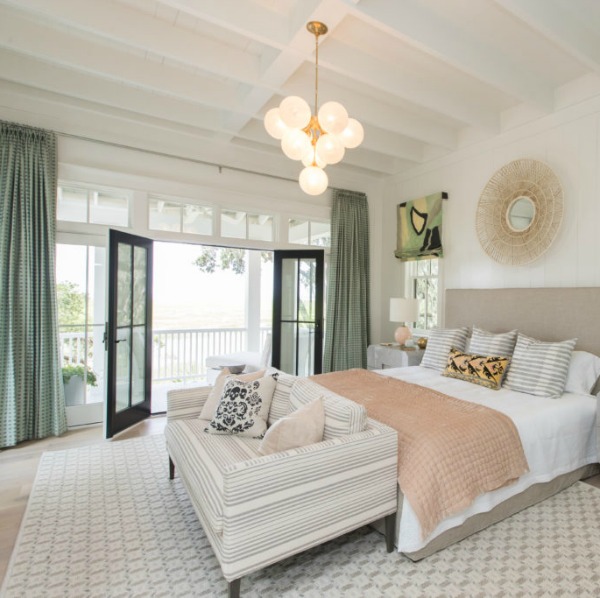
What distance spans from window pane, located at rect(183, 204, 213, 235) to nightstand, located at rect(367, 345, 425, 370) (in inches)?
99.6

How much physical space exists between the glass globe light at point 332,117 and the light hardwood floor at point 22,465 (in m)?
2.87

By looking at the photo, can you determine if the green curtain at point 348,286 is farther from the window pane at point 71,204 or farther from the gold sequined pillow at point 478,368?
the window pane at point 71,204

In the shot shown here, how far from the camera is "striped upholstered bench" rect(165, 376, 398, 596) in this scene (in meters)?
1.54

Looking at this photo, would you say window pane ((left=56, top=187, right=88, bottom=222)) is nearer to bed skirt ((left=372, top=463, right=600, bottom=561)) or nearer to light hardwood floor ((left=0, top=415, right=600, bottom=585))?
light hardwood floor ((left=0, top=415, right=600, bottom=585))

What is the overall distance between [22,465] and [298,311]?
330cm

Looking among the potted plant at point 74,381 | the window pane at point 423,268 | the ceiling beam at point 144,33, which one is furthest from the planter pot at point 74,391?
the window pane at point 423,268

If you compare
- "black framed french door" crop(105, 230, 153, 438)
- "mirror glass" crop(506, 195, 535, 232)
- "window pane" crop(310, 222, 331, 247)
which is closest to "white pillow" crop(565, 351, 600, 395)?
"mirror glass" crop(506, 195, 535, 232)

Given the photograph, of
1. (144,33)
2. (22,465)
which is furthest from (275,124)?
(22,465)

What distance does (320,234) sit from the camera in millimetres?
5324

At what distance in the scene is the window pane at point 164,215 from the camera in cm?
422

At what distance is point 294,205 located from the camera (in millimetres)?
4988

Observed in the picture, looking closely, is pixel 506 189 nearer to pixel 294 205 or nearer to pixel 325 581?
pixel 294 205

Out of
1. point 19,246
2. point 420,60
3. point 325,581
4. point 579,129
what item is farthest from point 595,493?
point 19,246

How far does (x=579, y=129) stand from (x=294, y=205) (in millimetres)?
3049
